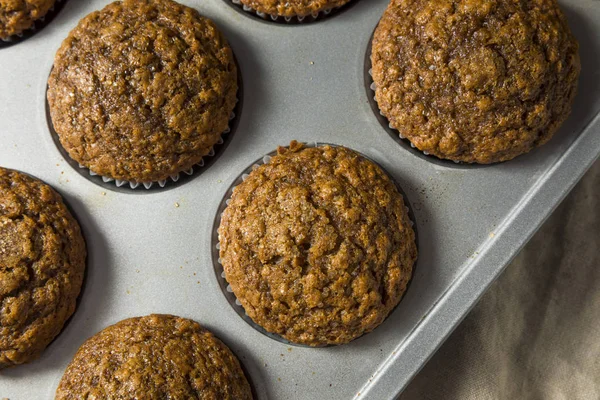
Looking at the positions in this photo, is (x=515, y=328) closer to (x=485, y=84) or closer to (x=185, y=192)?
(x=485, y=84)

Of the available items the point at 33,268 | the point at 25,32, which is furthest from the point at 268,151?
the point at 25,32

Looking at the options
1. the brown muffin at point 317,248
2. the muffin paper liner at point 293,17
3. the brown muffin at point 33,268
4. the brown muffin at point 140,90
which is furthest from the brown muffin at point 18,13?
the brown muffin at point 317,248

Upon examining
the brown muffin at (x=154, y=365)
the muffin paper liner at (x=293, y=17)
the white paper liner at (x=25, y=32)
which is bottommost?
the brown muffin at (x=154, y=365)

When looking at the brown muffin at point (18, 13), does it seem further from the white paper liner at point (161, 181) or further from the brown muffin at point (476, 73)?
the brown muffin at point (476, 73)

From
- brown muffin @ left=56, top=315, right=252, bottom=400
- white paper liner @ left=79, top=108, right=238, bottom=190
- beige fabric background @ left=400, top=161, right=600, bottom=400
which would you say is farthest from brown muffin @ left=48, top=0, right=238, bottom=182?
beige fabric background @ left=400, top=161, right=600, bottom=400

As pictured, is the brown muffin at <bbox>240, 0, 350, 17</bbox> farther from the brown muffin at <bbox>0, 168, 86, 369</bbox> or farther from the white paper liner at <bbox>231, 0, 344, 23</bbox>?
the brown muffin at <bbox>0, 168, 86, 369</bbox>

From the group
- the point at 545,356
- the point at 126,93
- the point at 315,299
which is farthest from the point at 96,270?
the point at 545,356
